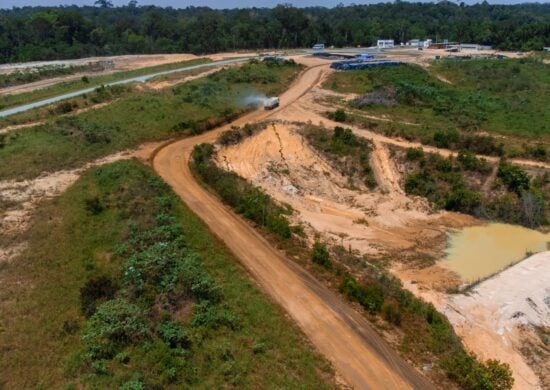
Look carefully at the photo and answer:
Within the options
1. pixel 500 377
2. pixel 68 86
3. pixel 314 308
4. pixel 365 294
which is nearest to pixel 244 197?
pixel 314 308

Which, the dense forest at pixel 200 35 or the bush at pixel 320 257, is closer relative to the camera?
A: the bush at pixel 320 257

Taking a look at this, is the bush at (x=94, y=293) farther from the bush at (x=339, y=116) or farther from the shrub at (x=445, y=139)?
the shrub at (x=445, y=139)

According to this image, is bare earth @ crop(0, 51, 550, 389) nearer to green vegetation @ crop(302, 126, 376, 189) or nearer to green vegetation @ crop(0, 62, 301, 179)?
green vegetation @ crop(302, 126, 376, 189)

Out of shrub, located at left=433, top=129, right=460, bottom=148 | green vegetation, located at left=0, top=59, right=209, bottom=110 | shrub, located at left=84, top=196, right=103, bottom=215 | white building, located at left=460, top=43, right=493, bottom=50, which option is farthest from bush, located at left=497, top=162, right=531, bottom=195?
white building, located at left=460, top=43, right=493, bottom=50

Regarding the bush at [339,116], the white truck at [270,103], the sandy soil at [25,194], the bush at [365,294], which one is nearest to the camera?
the bush at [365,294]

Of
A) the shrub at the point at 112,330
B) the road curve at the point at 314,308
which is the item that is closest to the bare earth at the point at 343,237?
the road curve at the point at 314,308

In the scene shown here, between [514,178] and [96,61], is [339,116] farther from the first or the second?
[96,61]
